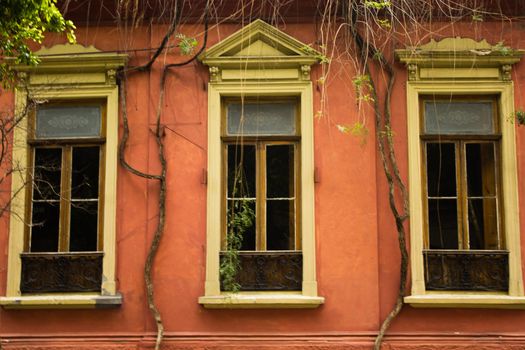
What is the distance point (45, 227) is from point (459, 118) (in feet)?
17.5

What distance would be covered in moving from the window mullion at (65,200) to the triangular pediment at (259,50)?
2106mm

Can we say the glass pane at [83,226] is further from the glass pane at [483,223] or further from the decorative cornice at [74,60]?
the glass pane at [483,223]

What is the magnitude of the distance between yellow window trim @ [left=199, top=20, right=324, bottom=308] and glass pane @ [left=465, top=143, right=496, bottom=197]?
1.97m

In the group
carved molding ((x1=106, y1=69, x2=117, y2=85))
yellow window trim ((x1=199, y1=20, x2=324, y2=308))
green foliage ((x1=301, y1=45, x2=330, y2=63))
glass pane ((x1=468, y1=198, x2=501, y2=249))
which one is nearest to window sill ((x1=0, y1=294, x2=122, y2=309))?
yellow window trim ((x1=199, y1=20, x2=324, y2=308))

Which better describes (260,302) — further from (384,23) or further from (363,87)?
(384,23)

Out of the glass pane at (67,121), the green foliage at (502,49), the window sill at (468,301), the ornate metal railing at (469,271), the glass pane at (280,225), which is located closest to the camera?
the window sill at (468,301)

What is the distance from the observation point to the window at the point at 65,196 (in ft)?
28.7

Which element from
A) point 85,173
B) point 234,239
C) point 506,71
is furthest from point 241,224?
point 506,71

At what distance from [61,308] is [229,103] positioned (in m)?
3.21

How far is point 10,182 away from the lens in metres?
8.94

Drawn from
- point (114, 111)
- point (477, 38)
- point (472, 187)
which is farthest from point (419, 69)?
point (114, 111)

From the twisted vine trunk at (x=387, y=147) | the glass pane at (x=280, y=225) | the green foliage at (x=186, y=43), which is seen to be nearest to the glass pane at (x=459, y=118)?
the twisted vine trunk at (x=387, y=147)

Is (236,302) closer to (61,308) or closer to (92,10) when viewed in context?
(61,308)

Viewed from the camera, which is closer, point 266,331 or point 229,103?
point 266,331
